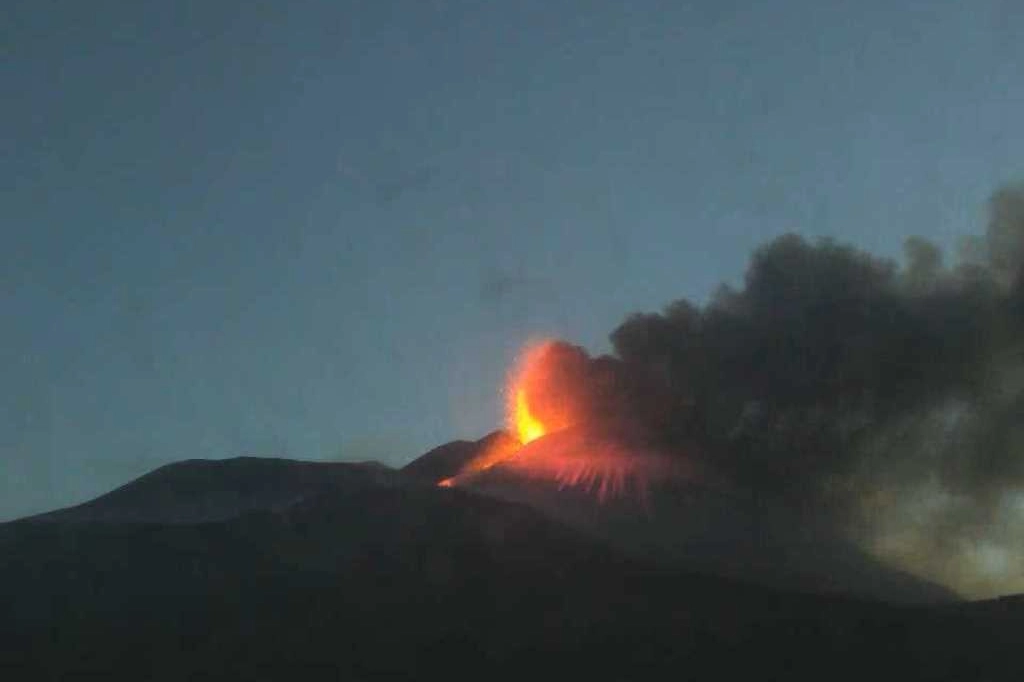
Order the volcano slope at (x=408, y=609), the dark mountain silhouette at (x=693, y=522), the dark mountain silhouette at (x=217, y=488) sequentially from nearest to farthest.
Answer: the volcano slope at (x=408, y=609) < the dark mountain silhouette at (x=693, y=522) < the dark mountain silhouette at (x=217, y=488)

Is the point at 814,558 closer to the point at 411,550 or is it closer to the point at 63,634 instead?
the point at 411,550

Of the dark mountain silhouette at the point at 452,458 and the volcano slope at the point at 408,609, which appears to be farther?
the dark mountain silhouette at the point at 452,458

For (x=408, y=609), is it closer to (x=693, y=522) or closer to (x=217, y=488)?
(x=693, y=522)

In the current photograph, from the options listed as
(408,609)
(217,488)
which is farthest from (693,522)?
(217,488)

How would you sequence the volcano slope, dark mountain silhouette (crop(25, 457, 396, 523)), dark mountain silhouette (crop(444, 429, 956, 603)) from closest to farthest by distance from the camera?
the volcano slope → dark mountain silhouette (crop(444, 429, 956, 603)) → dark mountain silhouette (crop(25, 457, 396, 523))

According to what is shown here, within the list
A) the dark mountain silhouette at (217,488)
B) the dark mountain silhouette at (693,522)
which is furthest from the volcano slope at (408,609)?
the dark mountain silhouette at (693,522)

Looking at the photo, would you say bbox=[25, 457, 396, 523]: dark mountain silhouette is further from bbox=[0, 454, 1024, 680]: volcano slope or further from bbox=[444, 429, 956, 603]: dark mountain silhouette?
bbox=[444, 429, 956, 603]: dark mountain silhouette

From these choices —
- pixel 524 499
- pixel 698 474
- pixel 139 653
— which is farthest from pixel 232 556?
pixel 698 474

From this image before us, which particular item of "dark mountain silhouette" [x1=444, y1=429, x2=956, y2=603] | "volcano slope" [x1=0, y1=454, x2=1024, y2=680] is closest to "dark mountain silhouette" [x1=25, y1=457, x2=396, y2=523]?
"volcano slope" [x1=0, y1=454, x2=1024, y2=680]

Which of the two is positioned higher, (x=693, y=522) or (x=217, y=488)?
(x=217, y=488)

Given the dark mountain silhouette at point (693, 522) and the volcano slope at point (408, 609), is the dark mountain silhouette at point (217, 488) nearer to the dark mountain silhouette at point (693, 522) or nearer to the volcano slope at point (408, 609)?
the volcano slope at point (408, 609)
